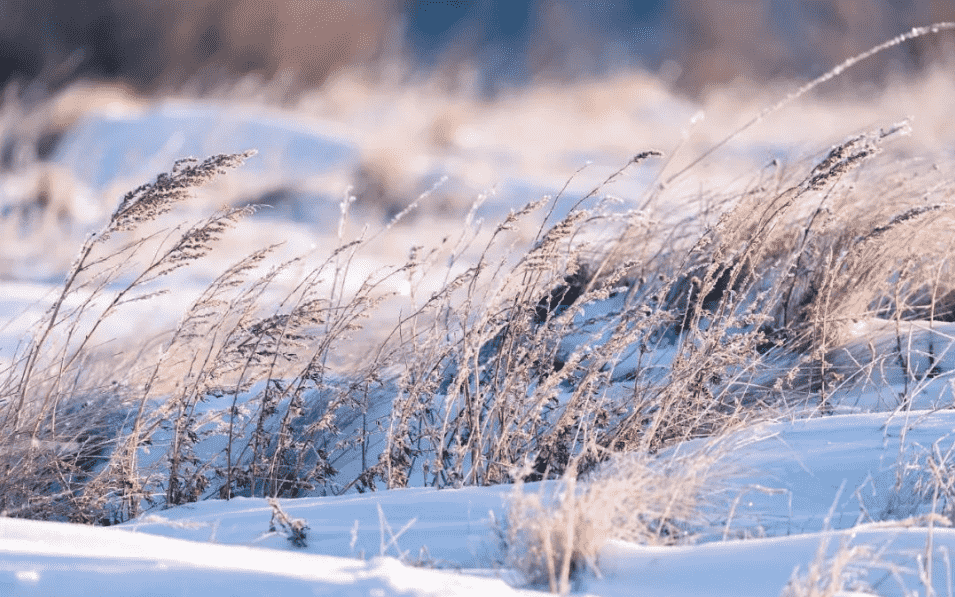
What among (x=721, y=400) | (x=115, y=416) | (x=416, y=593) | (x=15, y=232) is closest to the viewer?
(x=416, y=593)

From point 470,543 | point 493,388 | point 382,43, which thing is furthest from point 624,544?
point 382,43

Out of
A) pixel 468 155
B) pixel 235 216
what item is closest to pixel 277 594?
pixel 235 216

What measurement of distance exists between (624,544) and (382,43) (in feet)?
80.9

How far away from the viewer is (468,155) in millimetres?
15617

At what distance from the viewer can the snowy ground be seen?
192 centimetres

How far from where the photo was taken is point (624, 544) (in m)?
2.28

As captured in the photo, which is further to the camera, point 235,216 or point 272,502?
point 235,216

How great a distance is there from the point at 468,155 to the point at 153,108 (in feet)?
17.0

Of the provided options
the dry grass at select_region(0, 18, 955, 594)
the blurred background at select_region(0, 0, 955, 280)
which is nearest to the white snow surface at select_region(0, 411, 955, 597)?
the dry grass at select_region(0, 18, 955, 594)

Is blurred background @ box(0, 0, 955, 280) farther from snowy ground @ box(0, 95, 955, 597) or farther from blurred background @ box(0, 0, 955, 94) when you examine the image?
snowy ground @ box(0, 95, 955, 597)

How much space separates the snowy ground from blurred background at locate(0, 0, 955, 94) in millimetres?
20032

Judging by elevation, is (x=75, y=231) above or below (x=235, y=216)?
above

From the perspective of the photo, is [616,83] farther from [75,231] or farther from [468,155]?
[75,231]

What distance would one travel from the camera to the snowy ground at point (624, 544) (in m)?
1.92
